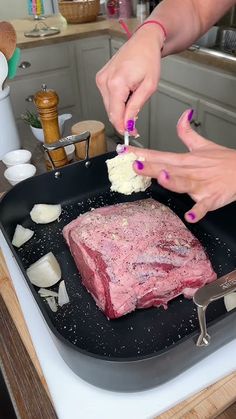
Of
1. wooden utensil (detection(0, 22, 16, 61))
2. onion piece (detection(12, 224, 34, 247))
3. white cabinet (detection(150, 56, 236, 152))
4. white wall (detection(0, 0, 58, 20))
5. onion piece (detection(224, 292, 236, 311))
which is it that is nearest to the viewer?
onion piece (detection(224, 292, 236, 311))

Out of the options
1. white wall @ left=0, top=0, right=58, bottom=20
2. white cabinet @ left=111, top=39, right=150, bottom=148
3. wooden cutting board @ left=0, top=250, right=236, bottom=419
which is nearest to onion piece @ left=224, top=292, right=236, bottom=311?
wooden cutting board @ left=0, top=250, right=236, bottom=419

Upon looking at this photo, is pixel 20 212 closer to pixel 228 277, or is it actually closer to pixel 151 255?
pixel 151 255

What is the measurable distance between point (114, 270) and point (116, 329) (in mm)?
114

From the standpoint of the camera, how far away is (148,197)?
95cm

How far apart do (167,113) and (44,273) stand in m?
1.52

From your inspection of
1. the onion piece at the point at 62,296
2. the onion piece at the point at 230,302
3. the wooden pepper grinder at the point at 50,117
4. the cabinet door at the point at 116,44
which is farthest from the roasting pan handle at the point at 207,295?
the cabinet door at the point at 116,44

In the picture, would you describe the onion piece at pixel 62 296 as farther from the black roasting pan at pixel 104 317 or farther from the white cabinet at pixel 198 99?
the white cabinet at pixel 198 99

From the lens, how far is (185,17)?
877 mm

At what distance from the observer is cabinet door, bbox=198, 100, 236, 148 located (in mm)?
1598

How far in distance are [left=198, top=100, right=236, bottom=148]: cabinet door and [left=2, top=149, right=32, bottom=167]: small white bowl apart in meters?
1.00

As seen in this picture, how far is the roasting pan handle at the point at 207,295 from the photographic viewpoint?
1.50ft

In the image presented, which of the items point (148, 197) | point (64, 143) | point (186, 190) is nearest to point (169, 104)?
point (148, 197)

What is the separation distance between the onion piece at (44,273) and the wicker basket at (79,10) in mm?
2075

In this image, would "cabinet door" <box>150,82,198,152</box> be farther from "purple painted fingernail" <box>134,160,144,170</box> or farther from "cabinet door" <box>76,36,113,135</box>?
"purple painted fingernail" <box>134,160,144,170</box>
